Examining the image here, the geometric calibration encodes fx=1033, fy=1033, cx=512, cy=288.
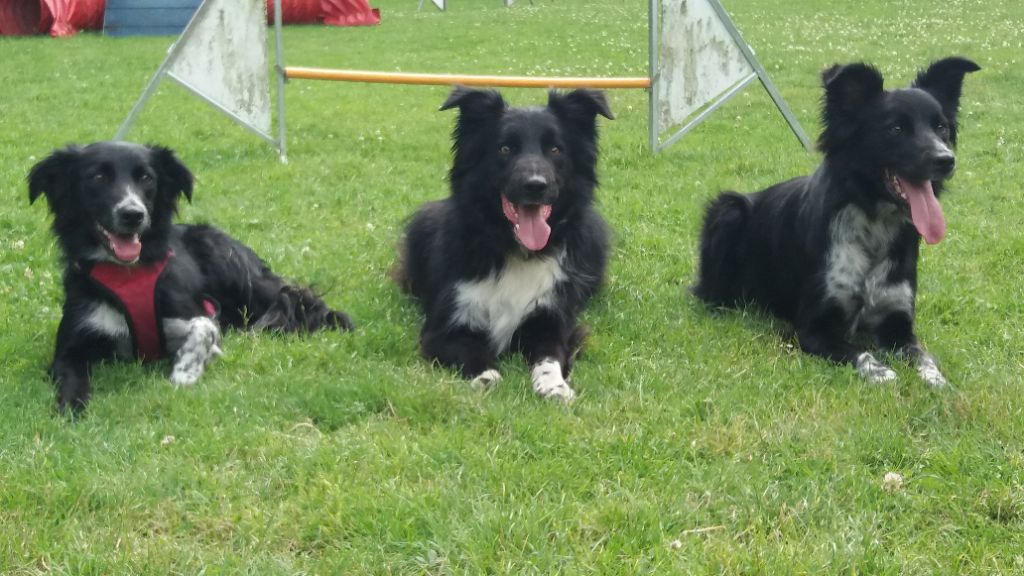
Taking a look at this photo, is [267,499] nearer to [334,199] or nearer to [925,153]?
[925,153]

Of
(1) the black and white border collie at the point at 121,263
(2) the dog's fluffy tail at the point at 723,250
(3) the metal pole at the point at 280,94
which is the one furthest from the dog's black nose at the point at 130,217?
(3) the metal pole at the point at 280,94

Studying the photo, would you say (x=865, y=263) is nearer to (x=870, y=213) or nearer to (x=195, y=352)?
(x=870, y=213)

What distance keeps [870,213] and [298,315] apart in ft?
10.7

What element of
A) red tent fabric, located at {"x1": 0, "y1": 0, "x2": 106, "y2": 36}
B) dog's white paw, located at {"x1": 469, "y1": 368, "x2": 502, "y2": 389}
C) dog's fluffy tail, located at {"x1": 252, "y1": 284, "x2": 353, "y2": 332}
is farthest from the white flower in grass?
red tent fabric, located at {"x1": 0, "y1": 0, "x2": 106, "y2": 36}

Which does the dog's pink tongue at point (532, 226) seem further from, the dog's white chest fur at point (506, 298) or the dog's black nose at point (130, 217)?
the dog's black nose at point (130, 217)

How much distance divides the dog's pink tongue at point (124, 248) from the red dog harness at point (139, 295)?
0.36 feet

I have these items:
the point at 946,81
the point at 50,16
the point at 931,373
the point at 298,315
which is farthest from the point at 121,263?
the point at 50,16

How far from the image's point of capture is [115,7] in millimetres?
23047

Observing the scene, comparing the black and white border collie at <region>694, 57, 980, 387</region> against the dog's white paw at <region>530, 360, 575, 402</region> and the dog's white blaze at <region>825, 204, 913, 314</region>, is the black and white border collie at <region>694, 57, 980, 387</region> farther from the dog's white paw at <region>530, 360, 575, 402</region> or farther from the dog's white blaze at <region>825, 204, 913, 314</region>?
the dog's white paw at <region>530, 360, 575, 402</region>

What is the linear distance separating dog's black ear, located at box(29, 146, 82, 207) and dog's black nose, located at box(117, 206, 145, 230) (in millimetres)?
447

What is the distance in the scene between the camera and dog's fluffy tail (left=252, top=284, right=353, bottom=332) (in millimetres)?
5961

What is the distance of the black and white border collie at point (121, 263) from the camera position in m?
5.21

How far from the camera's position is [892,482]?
12.8 ft

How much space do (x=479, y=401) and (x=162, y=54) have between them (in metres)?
16.4
